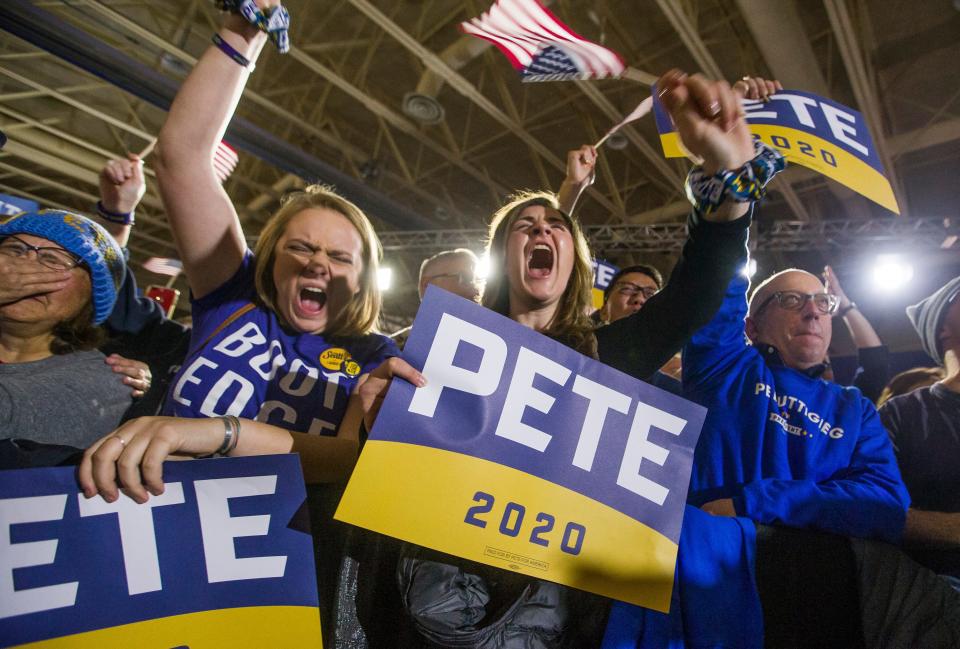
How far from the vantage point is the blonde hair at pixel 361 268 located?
1.39 metres

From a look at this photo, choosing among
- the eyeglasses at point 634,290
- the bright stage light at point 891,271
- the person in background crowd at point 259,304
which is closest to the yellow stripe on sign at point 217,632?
the person in background crowd at point 259,304

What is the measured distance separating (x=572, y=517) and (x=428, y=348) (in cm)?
40

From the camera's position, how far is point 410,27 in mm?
6320

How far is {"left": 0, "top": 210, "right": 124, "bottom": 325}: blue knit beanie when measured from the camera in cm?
145

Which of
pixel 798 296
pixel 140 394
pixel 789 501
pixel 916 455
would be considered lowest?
pixel 140 394

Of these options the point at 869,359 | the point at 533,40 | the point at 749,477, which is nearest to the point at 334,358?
the point at 749,477

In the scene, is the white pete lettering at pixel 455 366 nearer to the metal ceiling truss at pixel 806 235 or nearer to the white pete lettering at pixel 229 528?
the white pete lettering at pixel 229 528

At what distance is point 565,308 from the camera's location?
1.48 m

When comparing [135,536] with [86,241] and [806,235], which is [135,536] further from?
[806,235]

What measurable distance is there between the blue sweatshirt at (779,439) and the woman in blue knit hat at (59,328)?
170 centimetres

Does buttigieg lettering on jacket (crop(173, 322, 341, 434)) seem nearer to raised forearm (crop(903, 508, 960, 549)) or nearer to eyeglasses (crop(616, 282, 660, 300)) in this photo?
raised forearm (crop(903, 508, 960, 549))

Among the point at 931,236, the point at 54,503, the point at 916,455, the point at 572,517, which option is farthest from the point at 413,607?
the point at 931,236

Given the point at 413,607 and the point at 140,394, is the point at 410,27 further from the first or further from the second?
the point at 413,607

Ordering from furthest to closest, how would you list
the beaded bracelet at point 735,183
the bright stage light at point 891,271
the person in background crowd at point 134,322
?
1. the bright stage light at point 891,271
2. the person in background crowd at point 134,322
3. the beaded bracelet at point 735,183
